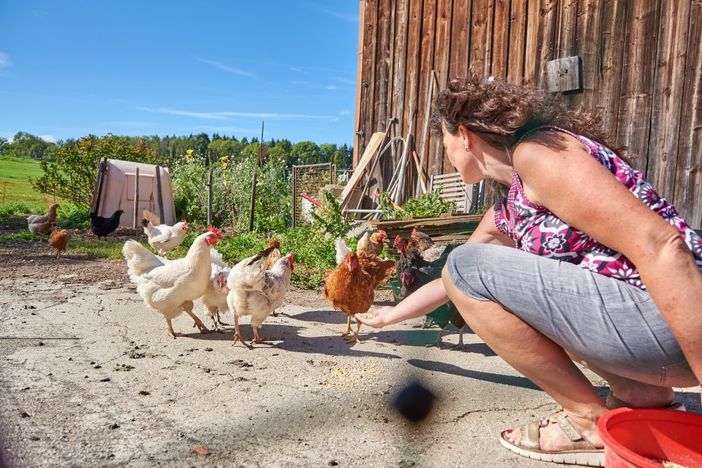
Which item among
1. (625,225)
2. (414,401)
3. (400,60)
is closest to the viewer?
(625,225)

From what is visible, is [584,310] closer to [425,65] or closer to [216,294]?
[216,294]

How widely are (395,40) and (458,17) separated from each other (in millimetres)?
1223

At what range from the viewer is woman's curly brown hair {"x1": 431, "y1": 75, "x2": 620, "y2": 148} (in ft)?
5.73

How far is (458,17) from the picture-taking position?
690 cm

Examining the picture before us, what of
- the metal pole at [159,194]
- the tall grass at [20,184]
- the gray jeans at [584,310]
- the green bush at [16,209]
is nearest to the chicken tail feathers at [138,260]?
the gray jeans at [584,310]

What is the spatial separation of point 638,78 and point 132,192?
10.4m

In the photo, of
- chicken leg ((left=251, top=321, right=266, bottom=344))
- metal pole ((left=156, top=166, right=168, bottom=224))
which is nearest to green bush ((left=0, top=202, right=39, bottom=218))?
metal pole ((left=156, top=166, right=168, bottom=224))

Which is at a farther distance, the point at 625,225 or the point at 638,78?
the point at 638,78

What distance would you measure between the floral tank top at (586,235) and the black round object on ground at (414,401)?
3.08 ft

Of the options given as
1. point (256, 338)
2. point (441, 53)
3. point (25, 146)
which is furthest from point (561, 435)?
point (25, 146)

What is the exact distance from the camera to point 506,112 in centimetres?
Result: 174

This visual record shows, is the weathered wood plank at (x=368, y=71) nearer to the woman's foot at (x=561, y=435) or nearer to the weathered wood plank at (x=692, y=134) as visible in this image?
the weathered wood plank at (x=692, y=134)

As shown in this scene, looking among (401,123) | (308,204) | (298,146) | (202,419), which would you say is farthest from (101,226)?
(298,146)

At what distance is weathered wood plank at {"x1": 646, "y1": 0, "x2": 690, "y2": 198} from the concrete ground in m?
2.52
